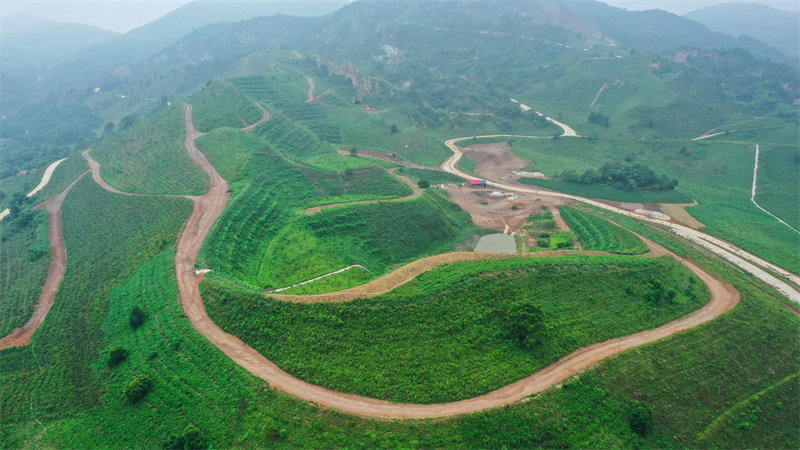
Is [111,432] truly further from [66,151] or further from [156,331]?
[66,151]

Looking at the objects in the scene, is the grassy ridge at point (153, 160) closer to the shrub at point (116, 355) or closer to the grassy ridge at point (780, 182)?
the shrub at point (116, 355)

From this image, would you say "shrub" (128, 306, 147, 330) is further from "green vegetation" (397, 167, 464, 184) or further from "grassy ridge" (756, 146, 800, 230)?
"grassy ridge" (756, 146, 800, 230)

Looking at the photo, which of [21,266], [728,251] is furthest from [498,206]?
[21,266]

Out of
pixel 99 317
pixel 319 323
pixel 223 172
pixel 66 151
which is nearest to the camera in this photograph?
pixel 319 323

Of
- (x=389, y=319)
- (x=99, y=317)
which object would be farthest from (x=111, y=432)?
(x=389, y=319)

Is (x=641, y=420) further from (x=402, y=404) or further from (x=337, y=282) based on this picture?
(x=337, y=282)

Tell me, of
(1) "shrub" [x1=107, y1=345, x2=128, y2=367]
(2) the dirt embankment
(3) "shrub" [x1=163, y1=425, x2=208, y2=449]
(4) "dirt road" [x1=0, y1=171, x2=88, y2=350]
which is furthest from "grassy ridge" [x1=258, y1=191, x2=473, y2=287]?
(4) "dirt road" [x1=0, y1=171, x2=88, y2=350]

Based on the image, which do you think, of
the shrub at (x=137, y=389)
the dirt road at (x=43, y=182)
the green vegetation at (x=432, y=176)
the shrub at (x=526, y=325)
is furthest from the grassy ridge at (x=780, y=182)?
the dirt road at (x=43, y=182)
